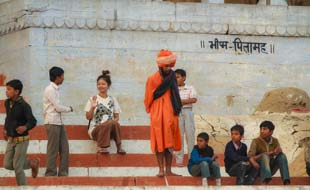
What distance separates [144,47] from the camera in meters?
25.8

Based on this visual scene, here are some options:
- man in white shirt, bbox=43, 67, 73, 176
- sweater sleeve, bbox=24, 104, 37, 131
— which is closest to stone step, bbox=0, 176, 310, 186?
sweater sleeve, bbox=24, 104, 37, 131

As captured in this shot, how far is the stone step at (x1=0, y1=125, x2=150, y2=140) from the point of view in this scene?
21.2m

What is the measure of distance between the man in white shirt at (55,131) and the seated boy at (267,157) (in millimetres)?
Result: 2557

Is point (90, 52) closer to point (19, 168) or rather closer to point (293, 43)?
point (293, 43)

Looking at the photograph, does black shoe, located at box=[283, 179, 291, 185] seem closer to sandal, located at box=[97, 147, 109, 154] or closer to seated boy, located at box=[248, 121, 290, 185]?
seated boy, located at box=[248, 121, 290, 185]

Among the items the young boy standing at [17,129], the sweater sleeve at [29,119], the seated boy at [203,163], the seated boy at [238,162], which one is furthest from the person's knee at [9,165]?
the seated boy at [238,162]

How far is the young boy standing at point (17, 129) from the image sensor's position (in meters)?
18.9

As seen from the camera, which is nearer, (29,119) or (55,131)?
(29,119)

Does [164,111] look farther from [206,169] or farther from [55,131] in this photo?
[55,131]

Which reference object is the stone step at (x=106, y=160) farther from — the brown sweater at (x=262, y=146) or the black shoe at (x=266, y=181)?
the black shoe at (x=266, y=181)

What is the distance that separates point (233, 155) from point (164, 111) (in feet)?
3.67

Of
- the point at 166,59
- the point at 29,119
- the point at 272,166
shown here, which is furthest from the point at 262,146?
the point at 29,119

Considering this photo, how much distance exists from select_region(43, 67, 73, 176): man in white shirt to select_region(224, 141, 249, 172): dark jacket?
221cm

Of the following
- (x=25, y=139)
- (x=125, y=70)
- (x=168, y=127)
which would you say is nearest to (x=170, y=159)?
(x=168, y=127)
